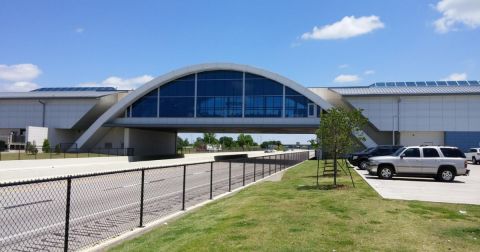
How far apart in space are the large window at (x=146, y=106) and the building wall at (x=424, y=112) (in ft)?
90.6

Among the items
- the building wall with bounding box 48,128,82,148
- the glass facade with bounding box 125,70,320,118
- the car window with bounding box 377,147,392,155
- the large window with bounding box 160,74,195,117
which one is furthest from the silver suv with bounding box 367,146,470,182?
the building wall with bounding box 48,128,82,148

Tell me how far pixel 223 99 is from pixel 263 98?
5.50 meters

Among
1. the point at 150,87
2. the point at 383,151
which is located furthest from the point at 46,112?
the point at 383,151

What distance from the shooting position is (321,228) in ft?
28.5

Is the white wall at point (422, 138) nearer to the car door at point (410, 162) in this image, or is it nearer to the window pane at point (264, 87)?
the window pane at point (264, 87)

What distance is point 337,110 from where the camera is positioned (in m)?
18.4

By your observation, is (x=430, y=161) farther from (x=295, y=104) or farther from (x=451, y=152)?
(x=295, y=104)

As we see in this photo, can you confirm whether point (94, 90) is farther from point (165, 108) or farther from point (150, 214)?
point (150, 214)

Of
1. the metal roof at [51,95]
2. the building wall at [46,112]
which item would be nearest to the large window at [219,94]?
the metal roof at [51,95]

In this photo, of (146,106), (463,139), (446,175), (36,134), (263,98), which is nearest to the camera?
(446,175)

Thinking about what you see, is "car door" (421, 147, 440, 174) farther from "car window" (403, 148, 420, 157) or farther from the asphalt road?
the asphalt road

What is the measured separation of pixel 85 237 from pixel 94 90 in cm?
6081

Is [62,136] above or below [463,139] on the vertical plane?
below

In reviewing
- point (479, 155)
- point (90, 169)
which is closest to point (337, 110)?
point (90, 169)
